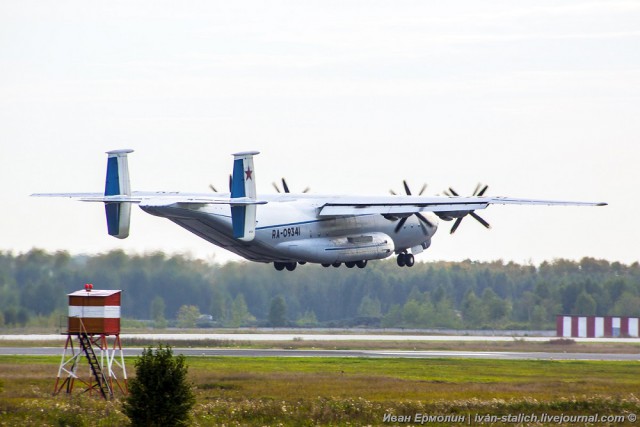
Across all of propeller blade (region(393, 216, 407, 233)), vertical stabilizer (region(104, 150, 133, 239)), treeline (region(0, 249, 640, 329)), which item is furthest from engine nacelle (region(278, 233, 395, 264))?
treeline (region(0, 249, 640, 329))

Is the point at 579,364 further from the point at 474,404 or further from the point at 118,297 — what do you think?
the point at 118,297

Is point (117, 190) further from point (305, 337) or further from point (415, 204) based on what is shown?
point (305, 337)

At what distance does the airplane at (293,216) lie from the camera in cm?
4872

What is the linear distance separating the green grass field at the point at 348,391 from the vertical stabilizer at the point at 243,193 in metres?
6.24

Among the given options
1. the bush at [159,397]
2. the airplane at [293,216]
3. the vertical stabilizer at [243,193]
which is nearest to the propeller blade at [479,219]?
the airplane at [293,216]

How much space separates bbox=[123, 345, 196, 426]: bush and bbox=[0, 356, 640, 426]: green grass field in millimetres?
1705

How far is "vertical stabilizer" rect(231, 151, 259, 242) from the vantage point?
4831cm

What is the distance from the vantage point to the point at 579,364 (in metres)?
56.4

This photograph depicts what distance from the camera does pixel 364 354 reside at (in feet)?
197

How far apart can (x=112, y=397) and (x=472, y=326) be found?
52.9 m

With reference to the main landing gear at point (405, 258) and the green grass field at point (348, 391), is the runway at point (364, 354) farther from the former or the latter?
the main landing gear at point (405, 258)

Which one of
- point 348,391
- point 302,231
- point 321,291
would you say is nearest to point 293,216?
point 302,231

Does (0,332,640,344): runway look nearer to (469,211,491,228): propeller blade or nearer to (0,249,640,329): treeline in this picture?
(0,249,640,329): treeline

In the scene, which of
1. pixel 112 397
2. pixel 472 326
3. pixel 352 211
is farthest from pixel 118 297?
pixel 472 326
